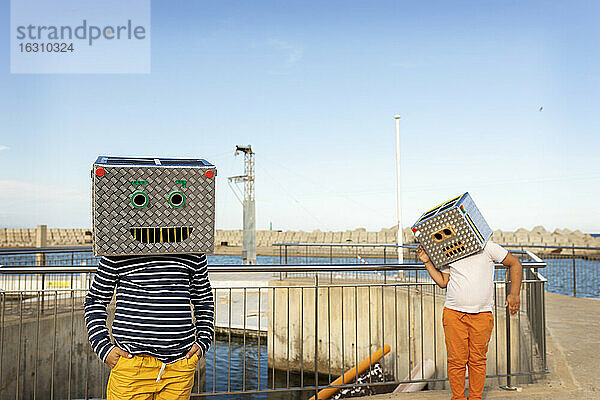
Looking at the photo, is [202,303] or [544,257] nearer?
[202,303]

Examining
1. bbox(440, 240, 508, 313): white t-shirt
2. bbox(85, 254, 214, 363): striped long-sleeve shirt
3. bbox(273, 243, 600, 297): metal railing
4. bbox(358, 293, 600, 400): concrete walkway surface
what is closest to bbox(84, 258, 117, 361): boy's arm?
bbox(85, 254, 214, 363): striped long-sleeve shirt

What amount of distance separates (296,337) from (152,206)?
10673mm

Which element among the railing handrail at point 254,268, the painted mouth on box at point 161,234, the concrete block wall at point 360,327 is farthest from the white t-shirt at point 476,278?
the concrete block wall at point 360,327

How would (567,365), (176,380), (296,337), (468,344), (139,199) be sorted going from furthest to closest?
(296,337) → (567,365) → (468,344) → (176,380) → (139,199)

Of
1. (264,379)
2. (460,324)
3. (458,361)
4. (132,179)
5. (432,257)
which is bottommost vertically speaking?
(264,379)

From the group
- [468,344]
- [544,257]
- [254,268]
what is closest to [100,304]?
[254,268]

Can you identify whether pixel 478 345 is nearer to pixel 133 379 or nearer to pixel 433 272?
pixel 433 272

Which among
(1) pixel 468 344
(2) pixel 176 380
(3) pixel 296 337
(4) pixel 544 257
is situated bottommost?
(3) pixel 296 337

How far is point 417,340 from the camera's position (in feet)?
31.5

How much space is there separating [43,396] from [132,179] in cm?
801

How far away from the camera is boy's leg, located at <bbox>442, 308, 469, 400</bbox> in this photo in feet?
13.0

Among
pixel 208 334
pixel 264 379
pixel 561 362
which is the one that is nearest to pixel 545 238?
pixel 264 379

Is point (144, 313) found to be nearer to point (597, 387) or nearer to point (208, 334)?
point (208, 334)

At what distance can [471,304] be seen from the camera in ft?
12.9
